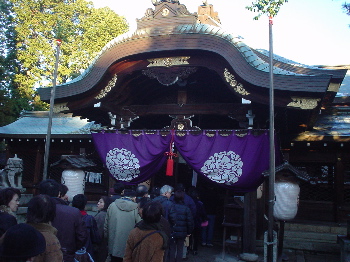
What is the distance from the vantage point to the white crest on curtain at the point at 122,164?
8.07 meters

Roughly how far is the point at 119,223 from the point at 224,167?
304 centimetres

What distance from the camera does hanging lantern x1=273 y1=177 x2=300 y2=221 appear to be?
600cm

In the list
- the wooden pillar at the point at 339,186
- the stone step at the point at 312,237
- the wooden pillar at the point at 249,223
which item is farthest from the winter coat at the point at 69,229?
the wooden pillar at the point at 339,186

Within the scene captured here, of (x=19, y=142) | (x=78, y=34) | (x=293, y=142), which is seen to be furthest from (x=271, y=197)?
(x=78, y=34)

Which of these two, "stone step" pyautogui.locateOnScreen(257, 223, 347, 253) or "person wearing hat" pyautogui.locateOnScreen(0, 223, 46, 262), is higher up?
"person wearing hat" pyautogui.locateOnScreen(0, 223, 46, 262)

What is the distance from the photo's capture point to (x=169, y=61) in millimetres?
7477

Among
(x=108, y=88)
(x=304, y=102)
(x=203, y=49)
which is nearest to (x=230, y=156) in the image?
(x=304, y=102)

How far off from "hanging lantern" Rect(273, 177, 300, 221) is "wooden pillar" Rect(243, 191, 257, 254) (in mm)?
1094

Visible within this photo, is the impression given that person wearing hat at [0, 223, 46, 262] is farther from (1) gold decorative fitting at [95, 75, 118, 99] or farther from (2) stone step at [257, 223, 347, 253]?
(2) stone step at [257, 223, 347, 253]

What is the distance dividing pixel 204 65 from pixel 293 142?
139 inches

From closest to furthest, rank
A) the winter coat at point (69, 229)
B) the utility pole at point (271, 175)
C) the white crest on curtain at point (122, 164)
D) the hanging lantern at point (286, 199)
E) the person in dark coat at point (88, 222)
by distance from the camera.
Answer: the winter coat at point (69, 229) → the person in dark coat at point (88, 222) → the utility pole at point (271, 175) → the hanging lantern at point (286, 199) → the white crest on curtain at point (122, 164)

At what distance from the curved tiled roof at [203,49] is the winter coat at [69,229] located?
4.30 meters

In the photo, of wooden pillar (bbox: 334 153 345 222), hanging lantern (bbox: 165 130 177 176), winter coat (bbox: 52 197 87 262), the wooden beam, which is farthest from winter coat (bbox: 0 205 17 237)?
wooden pillar (bbox: 334 153 345 222)

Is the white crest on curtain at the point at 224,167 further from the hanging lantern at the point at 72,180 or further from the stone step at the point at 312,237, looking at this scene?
the hanging lantern at the point at 72,180
